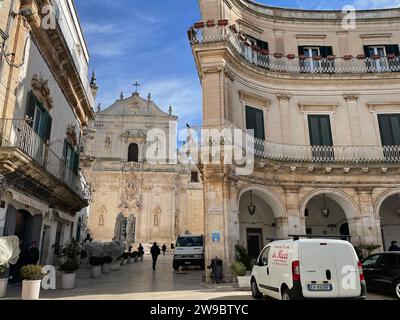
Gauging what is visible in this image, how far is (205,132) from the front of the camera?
15.1 meters

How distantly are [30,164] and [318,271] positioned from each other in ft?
28.9

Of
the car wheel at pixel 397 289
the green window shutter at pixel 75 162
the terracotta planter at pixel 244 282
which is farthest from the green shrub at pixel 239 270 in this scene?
the green window shutter at pixel 75 162

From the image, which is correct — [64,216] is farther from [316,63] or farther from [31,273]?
[316,63]

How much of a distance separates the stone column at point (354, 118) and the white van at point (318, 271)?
1080cm

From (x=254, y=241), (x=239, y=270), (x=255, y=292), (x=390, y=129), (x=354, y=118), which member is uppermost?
(x=354, y=118)

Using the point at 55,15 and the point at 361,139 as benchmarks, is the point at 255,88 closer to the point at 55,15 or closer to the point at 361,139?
the point at 361,139

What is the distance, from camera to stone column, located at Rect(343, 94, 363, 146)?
17.5 metres

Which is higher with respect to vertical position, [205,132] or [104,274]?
[205,132]

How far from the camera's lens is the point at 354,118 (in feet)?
58.3

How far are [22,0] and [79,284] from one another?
1053 cm

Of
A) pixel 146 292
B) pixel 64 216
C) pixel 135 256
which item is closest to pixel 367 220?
pixel 146 292

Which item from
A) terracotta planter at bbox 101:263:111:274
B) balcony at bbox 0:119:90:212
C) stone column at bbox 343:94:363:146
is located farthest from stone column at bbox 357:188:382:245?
balcony at bbox 0:119:90:212

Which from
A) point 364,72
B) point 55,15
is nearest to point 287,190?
point 364,72

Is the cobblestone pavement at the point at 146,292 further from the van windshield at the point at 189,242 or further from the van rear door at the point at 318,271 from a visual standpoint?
the van windshield at the point at 189,242
